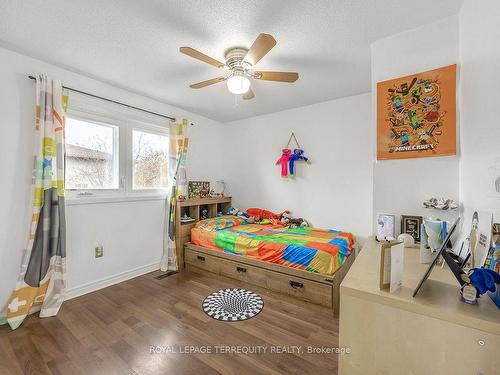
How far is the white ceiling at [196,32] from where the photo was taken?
1472mm

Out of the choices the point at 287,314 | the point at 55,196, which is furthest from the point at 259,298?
the point at 55,196

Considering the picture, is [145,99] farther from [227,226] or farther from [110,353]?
[110,353]

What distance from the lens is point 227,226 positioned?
3.26 metres

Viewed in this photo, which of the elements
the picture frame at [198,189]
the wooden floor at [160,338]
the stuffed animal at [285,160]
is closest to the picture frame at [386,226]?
the wooden floor at [160,338]

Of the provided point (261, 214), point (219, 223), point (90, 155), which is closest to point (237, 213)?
point (261, 214)

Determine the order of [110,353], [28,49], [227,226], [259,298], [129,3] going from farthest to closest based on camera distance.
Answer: [227,226]
[259,298]
[28,49]
[110,353]
[129,3]

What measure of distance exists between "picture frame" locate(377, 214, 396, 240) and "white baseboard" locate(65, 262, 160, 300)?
2892mm

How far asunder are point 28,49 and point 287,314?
3.40 metres

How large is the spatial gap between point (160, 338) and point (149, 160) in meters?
2.25

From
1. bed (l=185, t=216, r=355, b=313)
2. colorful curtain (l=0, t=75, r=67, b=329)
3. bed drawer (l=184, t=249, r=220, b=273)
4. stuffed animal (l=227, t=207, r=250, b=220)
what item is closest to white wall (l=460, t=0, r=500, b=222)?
bed (l=185, t=216, r=355, b=313)

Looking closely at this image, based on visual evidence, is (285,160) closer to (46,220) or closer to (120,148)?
(120,148)

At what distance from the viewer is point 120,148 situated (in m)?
2.82

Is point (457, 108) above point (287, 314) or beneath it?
above

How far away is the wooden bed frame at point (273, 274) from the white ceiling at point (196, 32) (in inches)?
81.3
